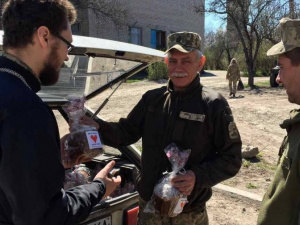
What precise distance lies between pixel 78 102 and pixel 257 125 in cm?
856

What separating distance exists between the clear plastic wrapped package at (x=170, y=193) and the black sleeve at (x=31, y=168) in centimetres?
93

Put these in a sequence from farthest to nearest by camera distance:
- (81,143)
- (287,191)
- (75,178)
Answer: (75,178) → (81,143) → (287,191)

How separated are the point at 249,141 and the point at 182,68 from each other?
6.02 m

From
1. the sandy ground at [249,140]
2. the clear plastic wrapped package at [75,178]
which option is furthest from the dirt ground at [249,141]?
the clear plastic wrapped package at [75,178]

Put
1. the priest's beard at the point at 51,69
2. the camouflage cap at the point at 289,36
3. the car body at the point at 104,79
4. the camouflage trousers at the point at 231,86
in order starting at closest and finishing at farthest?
the priest's beard at the point at 51,69 < the camouflage cap at the point at 289,36 < the car body at the point at 104,79 < the camouflage trousers at the point at 231,86

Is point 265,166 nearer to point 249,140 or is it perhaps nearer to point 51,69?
point 249,140

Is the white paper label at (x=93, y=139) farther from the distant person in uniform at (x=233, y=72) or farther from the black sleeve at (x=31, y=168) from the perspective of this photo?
the distant person in uniform at (x=233, y=72)

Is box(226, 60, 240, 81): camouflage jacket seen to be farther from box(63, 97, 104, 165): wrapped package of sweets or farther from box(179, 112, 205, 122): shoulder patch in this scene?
box(63, 97, 104, 165): wrapped package of sweets

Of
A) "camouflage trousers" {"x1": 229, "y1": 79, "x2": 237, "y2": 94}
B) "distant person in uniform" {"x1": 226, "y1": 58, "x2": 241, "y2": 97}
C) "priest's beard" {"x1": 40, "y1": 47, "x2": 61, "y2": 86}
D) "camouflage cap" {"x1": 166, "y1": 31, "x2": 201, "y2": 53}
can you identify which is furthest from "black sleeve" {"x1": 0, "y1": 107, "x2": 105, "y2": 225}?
"camouflage trousers" {"x1": 229, "y1": 79, "x2": 237, "y2": 94}

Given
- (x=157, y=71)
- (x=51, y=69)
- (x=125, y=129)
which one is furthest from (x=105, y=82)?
(x=157, y=71)

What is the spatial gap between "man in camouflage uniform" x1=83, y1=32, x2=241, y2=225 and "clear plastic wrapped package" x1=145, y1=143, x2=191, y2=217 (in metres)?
0.06

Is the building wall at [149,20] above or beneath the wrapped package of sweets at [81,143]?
above

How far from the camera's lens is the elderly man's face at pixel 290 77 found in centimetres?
186

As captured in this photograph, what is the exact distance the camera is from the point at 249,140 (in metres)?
8.19
